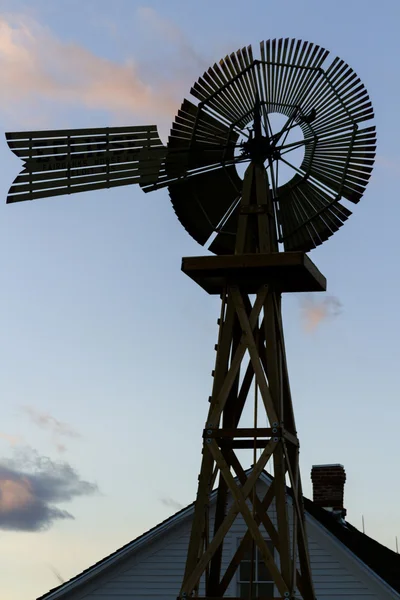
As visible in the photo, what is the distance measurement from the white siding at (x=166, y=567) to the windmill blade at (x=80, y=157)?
7.48m

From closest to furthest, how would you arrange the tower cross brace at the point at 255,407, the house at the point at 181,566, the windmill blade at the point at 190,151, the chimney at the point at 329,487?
the tower cross brace at the point at 255,407, the windmill blade at the point at 190,151, the house at the point at 181,566, the chimney at the point at 329,487

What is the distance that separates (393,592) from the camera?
21422mm

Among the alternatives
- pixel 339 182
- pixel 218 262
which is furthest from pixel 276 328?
pixel 339 182

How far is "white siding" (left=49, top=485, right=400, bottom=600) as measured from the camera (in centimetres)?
2255

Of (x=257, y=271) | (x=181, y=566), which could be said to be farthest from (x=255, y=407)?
(x=181, y=566)

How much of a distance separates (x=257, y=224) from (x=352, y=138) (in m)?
1.96

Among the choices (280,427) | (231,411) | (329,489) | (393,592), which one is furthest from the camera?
(329,489)

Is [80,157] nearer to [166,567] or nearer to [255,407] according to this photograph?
[255,407]

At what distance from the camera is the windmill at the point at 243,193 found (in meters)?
17.9

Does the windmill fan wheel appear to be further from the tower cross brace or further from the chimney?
the chimney

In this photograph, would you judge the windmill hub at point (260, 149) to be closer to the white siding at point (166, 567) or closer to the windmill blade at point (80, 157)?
the windmill blade at point (80, 157)

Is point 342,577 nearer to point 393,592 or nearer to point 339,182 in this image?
point 393,592

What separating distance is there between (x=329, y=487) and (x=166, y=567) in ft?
13.9

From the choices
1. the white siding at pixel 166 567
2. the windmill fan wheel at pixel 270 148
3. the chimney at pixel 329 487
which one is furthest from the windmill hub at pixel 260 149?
the chimney at pixel 329 487
